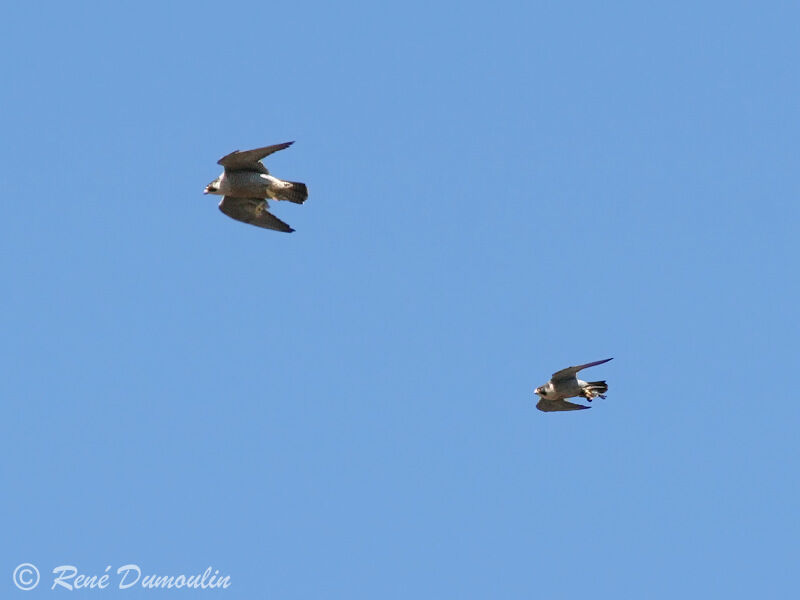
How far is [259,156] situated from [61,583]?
10.5 m

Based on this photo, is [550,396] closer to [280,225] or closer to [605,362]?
[605,362]

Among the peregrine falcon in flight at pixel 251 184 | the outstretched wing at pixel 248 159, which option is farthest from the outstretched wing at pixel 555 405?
the outstretched wing at pixel 248 159

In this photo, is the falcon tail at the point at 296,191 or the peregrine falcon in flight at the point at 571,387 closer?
the falcon tail at the point at 296,191

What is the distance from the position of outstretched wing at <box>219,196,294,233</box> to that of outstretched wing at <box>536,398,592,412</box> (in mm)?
7742

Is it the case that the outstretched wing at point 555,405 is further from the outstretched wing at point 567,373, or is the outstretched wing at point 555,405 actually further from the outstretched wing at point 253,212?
the outstretched wing at point 253,212

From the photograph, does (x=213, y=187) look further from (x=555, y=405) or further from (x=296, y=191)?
(x=555, y=405)

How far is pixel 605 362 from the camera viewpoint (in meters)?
31.8

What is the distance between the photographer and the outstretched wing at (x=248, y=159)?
30.3 meters

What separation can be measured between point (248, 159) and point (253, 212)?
1.71 meters

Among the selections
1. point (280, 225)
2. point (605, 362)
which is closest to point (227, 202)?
point (280, 225)

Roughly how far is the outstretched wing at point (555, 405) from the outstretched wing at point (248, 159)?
9.08 m

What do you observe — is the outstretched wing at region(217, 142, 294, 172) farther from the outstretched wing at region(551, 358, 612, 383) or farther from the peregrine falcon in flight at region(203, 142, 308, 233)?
the outstretched wing at region(551, 358, 612, 383)

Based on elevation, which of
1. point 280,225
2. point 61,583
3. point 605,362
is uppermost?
point 280,225

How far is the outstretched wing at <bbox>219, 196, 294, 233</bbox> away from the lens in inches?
1271
